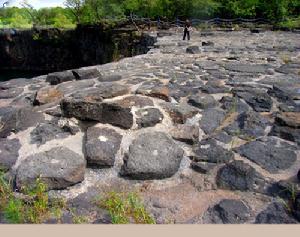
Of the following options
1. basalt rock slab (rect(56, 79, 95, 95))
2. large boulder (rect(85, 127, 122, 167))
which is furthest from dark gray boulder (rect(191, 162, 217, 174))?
basalt rock slab (rect(56, 79, 95, 95))

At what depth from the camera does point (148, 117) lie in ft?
12.8

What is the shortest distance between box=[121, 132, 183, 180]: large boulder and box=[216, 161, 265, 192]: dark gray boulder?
1.40ft

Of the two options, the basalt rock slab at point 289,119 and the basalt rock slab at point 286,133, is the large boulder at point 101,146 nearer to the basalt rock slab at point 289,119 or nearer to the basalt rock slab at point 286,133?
the basalt rock slab at point 286,133

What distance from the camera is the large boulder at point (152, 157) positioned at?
3182mm

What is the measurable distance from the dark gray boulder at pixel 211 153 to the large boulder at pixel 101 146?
772 millimetres

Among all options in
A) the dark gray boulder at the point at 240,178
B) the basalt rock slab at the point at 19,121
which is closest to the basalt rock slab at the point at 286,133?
the dark gray boulder at the point at 240,178

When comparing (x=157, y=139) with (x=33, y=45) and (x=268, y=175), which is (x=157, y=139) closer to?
(x=268, y=175)

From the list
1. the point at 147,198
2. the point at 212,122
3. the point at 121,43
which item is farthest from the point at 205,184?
the point at 121,43

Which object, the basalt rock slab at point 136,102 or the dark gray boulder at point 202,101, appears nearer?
the basalt rock slab at point 136,102

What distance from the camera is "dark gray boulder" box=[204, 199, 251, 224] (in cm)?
263

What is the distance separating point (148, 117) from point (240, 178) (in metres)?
1.25

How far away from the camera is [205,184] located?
3084 millimetres

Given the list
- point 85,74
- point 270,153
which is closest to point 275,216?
point 270,153

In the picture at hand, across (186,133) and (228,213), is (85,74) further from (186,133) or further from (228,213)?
(228,213)
